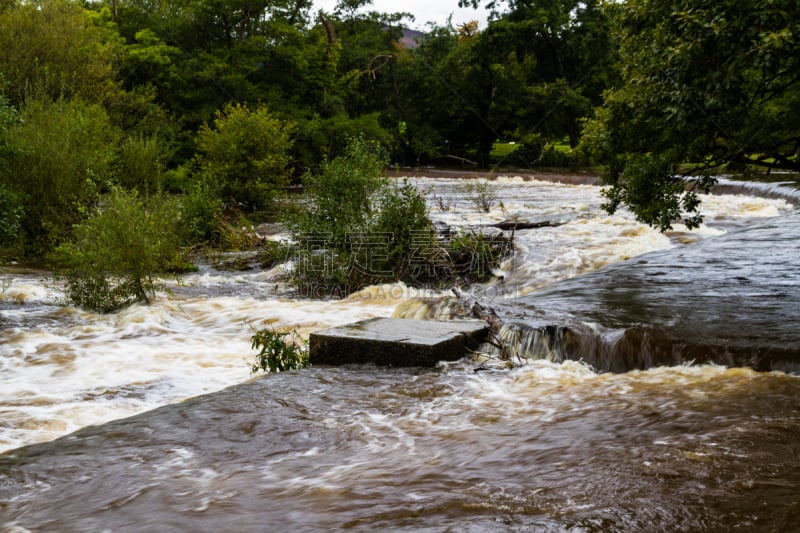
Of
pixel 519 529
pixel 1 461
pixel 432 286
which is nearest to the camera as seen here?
pixel 519 529

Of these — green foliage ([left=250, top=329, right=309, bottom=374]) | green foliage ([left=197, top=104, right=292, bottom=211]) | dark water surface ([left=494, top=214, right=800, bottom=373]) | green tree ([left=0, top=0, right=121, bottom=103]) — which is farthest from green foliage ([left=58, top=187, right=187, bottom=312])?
green tree ([left=0, top=0, right=121, bottom=103])

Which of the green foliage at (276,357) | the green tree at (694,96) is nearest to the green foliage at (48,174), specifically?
the green foliage at (276,357)

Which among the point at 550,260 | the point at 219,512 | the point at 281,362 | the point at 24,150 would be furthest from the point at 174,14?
the point at 219,512

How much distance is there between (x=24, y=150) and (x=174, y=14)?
2943 cm

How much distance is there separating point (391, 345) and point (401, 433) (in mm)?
2031

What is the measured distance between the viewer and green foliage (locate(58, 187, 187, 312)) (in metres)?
11.8

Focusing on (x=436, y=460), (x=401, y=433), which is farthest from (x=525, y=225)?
(x=436, y=460)

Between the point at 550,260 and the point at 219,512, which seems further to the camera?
the point at 550,260

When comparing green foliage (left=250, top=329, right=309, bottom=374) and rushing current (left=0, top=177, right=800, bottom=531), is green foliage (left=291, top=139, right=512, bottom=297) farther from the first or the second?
green foliage (left=250, top=329, right=309, bottom=374)

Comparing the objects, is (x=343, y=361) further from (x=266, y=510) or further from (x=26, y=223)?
(x=26, y=223)

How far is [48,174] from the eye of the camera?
16844mm

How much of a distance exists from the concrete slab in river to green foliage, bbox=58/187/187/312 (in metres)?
5.25

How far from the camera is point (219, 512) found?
416 cm

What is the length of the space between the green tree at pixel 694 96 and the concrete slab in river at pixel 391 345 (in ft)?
10.4
